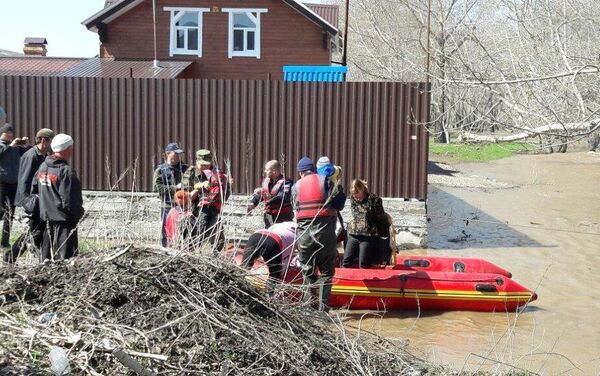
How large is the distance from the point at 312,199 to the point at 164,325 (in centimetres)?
356

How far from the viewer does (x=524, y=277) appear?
12.3 metres

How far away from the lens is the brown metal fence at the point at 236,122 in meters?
13.6

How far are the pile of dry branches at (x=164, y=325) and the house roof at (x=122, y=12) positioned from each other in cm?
1812

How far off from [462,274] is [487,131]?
138 inches

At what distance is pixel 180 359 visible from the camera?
5176mm

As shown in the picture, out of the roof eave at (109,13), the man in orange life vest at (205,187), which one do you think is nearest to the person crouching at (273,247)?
the man in orange life vest at (205,187)

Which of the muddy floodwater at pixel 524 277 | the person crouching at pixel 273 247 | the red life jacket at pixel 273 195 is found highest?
the red life jacket at pixel 273 195

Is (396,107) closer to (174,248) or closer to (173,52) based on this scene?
(174,248)

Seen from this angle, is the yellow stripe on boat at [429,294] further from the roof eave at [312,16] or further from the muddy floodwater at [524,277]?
the roof eave at [312,16]

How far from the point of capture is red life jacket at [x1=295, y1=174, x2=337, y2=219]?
8617mm

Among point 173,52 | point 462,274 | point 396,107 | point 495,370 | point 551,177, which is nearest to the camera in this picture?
point 495,370

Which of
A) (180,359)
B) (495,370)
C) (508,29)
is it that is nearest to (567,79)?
(508,29)

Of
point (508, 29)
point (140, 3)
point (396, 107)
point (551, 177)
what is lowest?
point (551, 177)

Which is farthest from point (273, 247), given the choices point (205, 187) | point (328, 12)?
point (328, 12)
